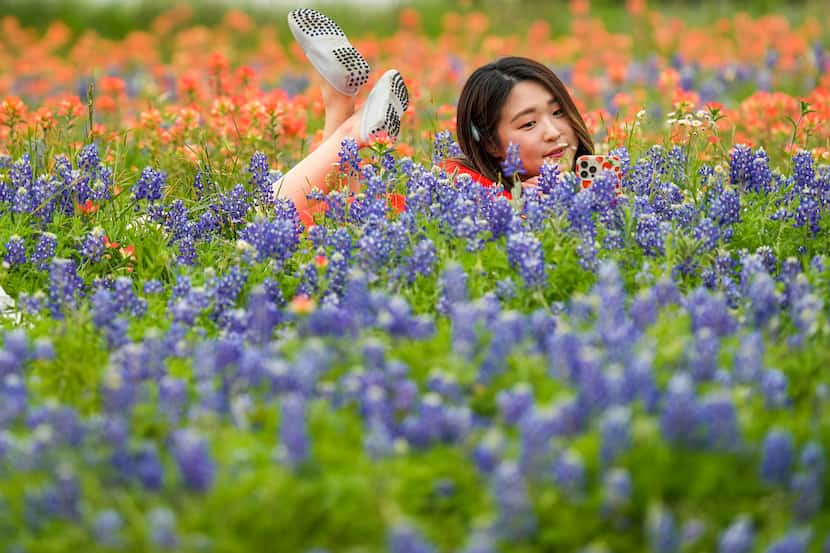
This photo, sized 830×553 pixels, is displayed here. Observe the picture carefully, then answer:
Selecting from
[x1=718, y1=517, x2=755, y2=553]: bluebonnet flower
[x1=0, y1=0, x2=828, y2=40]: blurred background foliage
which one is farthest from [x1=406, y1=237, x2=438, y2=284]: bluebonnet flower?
[x1=0, y1=0, x2=828, y2=40]: blurred background foliage

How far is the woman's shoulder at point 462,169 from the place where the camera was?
5.58m

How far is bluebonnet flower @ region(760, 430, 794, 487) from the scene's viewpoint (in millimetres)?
2701

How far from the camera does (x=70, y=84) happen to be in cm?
1002

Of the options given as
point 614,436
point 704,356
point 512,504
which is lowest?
point 512,504

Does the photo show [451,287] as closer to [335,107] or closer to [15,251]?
[15,251]

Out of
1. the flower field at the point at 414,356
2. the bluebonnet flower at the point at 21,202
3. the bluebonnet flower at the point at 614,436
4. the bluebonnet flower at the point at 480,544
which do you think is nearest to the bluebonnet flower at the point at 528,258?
the flower field at the point at 414,356

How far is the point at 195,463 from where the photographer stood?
8.66 ft

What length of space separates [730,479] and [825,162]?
10.8ft

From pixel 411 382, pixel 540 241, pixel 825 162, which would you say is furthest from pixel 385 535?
pixel 825 162

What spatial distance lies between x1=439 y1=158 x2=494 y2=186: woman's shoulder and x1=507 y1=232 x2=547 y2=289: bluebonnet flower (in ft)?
5.04

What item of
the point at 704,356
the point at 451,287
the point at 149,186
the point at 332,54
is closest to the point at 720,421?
the point at 704,356

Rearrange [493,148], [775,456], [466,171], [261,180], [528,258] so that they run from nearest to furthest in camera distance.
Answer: [775,456]
[528,258]
[261,180]
[466,171]
[493,148]

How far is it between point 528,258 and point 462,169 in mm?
1927

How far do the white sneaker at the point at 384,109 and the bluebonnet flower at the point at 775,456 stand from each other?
3016 millimetres
